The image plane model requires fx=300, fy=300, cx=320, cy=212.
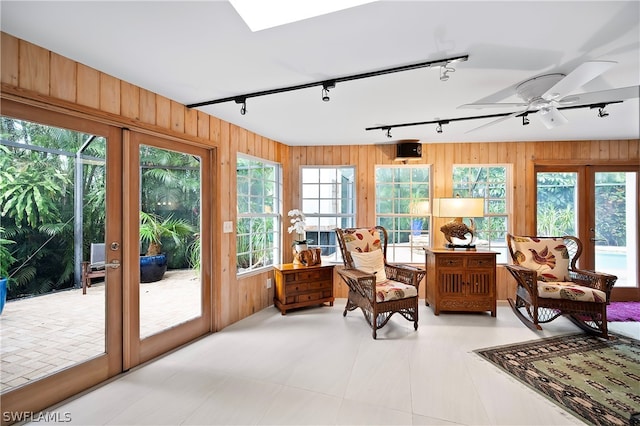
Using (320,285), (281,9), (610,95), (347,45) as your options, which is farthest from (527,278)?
(281,9)

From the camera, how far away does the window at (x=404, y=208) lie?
14.8 feet

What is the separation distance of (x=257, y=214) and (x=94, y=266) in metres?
1.98

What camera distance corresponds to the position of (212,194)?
10.6 feet

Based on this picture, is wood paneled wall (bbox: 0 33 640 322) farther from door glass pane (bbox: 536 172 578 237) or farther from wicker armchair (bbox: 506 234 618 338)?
wicker armchair (bbox: 506 234 618 338)

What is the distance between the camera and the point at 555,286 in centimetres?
317

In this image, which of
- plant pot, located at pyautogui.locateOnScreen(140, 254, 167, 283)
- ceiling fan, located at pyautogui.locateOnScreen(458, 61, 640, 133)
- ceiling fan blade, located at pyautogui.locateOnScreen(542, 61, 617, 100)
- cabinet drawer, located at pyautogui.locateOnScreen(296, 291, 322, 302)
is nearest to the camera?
ceiling fan blade, located at pyautogui.locateOnScreen(542, 61, 617, 100)

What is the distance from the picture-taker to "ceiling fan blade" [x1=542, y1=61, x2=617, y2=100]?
5.35 ft

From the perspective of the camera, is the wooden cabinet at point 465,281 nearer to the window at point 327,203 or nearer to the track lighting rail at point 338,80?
the window at point 327,203

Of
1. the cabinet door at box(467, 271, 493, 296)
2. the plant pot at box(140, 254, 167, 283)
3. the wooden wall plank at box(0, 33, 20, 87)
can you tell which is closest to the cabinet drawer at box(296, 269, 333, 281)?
the plant pot at box(140, 254, 167, 283)

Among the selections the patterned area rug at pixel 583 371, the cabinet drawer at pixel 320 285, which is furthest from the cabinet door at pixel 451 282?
the cabinet drawer at pixel 320 285

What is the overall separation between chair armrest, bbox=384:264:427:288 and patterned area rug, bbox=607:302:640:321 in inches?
91.9

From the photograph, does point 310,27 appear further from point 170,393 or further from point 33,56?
point 170,393

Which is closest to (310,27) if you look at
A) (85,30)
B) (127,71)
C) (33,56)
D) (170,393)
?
(85,30)

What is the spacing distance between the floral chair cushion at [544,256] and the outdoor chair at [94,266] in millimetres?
4278
